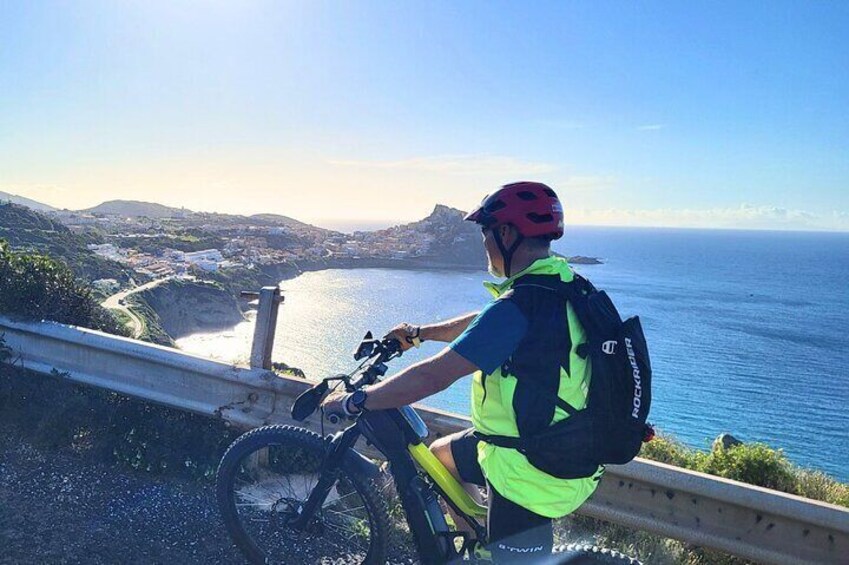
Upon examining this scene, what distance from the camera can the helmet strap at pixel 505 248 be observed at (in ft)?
7.94

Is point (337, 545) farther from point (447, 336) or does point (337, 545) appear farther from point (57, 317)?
point (57, 317)

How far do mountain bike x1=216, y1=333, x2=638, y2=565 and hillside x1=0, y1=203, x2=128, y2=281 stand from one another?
34.7 meters

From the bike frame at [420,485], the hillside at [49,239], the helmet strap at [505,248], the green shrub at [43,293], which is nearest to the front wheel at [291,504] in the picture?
the bike frame at [420,485]

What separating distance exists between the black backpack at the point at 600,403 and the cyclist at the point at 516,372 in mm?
44

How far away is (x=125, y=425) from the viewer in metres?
4.35

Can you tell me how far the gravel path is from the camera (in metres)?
3.18

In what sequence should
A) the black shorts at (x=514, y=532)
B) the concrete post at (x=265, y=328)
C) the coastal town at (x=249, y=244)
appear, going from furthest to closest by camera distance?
the coastal town at (x=249, y=244) < the concrete post at (x=265, y=328) < the black shorts at (x=514, y=532)

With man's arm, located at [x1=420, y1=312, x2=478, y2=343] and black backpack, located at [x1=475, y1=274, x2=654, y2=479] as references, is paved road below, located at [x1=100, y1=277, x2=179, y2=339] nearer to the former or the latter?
man's arm, located at [x1=420, y1=312, x2=478, y2=343]

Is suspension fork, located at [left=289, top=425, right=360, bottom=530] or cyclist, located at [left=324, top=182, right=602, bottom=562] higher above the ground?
cyclist, located at [left=324, top=182, right=602, bottom=562]

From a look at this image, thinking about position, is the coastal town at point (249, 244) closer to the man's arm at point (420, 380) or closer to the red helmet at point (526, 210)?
the man's arm at point (420, 380)

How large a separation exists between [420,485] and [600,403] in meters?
1.03

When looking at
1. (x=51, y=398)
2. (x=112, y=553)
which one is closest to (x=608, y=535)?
(x=112, y=553)

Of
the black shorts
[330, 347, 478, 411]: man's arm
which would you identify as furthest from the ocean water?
the black shorts

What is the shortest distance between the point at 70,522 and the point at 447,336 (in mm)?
2500
